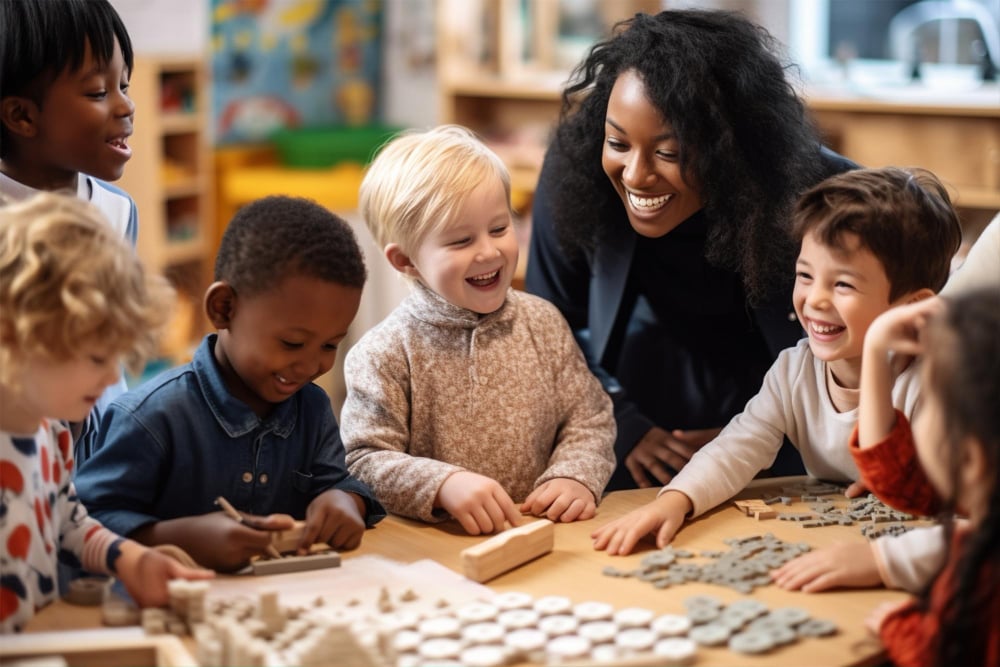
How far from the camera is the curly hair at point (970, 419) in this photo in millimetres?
1117

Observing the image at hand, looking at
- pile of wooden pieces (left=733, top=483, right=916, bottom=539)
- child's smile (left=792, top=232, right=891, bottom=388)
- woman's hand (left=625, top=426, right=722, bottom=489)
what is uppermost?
child's smile (left=792, top=232, right=891, bottom=388)

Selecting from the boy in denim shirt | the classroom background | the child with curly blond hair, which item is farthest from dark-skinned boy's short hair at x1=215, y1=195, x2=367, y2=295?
the classroom background

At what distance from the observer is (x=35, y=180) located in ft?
5.67

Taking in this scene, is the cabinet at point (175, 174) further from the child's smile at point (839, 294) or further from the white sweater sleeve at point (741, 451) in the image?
the child's smile at point (839, 294)

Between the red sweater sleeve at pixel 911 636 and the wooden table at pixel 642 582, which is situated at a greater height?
the red sweater sleeve at pixel 911 636

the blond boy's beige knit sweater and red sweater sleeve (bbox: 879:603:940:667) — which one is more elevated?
the blond boy's beige knit sweater

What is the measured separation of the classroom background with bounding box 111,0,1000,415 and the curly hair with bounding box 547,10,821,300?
1.66m

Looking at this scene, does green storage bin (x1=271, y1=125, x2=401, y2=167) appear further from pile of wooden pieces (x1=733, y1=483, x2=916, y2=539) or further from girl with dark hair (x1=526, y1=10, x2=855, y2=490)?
pile of wooden pieces (x1=733, y1=483, x2=916, y2=539)

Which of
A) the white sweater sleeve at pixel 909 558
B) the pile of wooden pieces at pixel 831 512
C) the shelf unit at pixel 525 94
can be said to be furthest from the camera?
the shelf unit at pixel 525 94

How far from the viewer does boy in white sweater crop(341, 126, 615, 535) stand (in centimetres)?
170

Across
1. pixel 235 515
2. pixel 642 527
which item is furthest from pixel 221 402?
pixel 642 527

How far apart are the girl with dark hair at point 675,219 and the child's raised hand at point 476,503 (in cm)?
49

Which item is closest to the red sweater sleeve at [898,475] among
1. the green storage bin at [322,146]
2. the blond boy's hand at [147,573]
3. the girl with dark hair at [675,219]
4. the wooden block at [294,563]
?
the girl with dark hair at [675,219]

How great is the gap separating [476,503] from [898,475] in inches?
21.0
